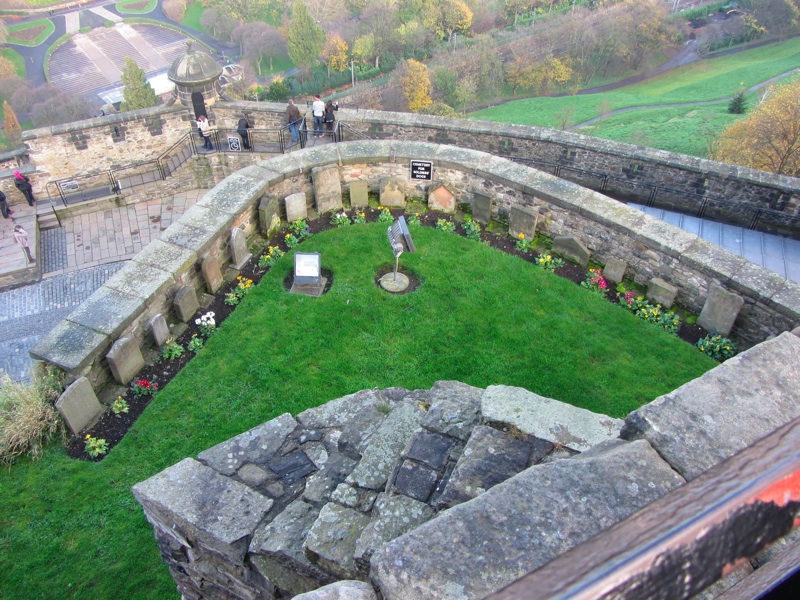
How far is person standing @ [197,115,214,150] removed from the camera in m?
14.2

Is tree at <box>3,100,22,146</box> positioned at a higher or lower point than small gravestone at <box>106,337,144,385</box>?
lower

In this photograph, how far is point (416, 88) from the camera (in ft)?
134

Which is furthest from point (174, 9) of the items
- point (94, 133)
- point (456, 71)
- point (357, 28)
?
point (94, 133)

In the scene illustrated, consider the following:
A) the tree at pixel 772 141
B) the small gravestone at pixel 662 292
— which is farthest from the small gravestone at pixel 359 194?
the tree at pixel 772 141

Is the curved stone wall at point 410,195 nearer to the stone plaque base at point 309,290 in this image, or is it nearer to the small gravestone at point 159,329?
the small gravestone at point 159,329

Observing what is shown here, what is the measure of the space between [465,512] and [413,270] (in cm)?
650

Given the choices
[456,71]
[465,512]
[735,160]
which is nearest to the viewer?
[465,512]

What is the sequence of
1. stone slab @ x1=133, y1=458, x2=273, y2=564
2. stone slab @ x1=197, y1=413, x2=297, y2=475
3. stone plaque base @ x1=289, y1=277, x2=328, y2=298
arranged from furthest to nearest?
1. stone plaque base @ x1=289, y1=277, x2=328, y2=298
2. stone slab @ x1=197, y1=413, x2=297, y2=475
3. stone slab @ x1=133, y1=458, x2=273, y2=564

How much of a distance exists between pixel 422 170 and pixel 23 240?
32.0 ft

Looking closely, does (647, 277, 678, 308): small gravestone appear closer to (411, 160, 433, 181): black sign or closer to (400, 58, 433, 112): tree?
(411, 160, 433, 181): black sign

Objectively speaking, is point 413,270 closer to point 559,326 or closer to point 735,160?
point 559,326

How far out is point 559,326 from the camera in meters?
8.08

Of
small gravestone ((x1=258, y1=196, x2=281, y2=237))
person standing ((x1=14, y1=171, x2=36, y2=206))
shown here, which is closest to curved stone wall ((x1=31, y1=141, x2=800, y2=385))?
small gravestone ((x1=258, y1=196, x2=281, y2=237))

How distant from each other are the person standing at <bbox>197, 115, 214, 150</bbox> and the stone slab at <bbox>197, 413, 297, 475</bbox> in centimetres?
1047
